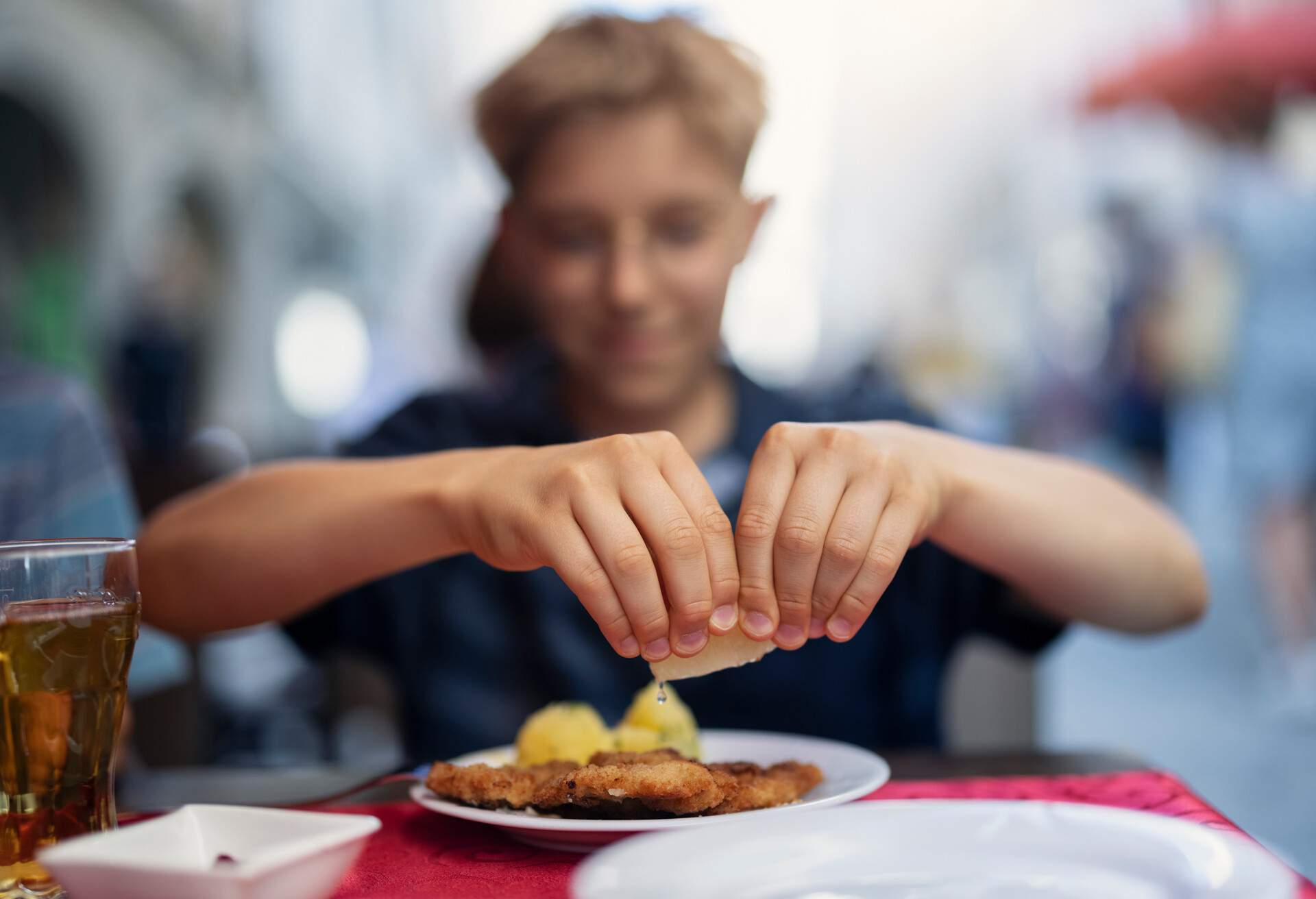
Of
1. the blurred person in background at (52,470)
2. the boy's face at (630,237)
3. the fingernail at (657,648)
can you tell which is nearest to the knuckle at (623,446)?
the fingernail at (657,648)

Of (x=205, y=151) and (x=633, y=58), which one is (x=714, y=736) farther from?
(x=205, y=151)

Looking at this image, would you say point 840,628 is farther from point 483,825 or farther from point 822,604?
point 483,825

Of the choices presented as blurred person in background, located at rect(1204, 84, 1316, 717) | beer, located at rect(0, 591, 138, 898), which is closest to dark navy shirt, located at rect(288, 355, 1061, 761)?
beer, located at rect(0, 591, 138, 898)

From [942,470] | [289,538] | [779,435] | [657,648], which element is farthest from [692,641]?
[289,538]

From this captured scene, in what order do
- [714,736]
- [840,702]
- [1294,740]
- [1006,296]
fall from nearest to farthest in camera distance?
[714,736] → [840,702] → [1294,740] → [1006,296]

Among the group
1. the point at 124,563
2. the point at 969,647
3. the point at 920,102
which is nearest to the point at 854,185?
the point at 920,102

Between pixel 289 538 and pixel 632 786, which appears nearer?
pixel 632 786
